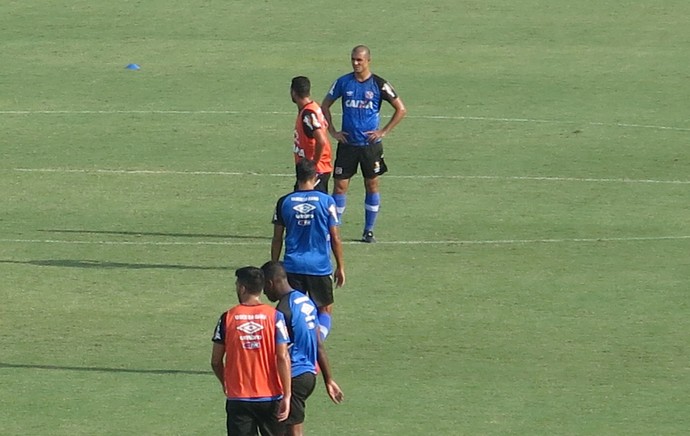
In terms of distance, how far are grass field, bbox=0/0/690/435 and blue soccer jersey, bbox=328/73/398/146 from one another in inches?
51.4

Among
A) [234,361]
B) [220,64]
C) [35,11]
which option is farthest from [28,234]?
[35,11]

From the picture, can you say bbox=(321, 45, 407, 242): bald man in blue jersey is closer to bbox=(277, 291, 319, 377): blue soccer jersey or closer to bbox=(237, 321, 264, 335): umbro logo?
bbox=(277, 291, 319, 377): blue soccer jersey

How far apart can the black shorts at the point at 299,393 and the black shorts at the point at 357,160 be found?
752 cm

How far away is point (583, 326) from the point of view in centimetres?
1655

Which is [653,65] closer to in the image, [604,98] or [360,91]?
[604,98]

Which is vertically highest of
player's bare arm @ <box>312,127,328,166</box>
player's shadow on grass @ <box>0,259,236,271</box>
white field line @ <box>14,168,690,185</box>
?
player's bare arm @ <box>312,127,328,166</box>

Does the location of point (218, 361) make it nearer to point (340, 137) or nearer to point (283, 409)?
point (283, 409)

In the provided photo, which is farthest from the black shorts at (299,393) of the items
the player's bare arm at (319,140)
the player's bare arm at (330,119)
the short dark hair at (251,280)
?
the player's bare arm at (330,119)

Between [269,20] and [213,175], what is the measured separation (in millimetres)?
12273

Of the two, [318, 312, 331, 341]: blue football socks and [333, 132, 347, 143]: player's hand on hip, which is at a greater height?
[333, 132, 347, 143]: player's hand on hip

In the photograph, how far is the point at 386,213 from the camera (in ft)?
69.4

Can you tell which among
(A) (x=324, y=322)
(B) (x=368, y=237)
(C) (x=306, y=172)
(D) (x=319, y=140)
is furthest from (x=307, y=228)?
(B) (x=368, y=237)

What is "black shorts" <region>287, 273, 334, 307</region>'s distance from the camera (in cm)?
1475

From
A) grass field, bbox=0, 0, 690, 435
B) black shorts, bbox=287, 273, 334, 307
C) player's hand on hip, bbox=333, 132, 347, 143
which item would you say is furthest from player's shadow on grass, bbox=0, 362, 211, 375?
player's hand on hip, bbox=333, 132, 347, 143
